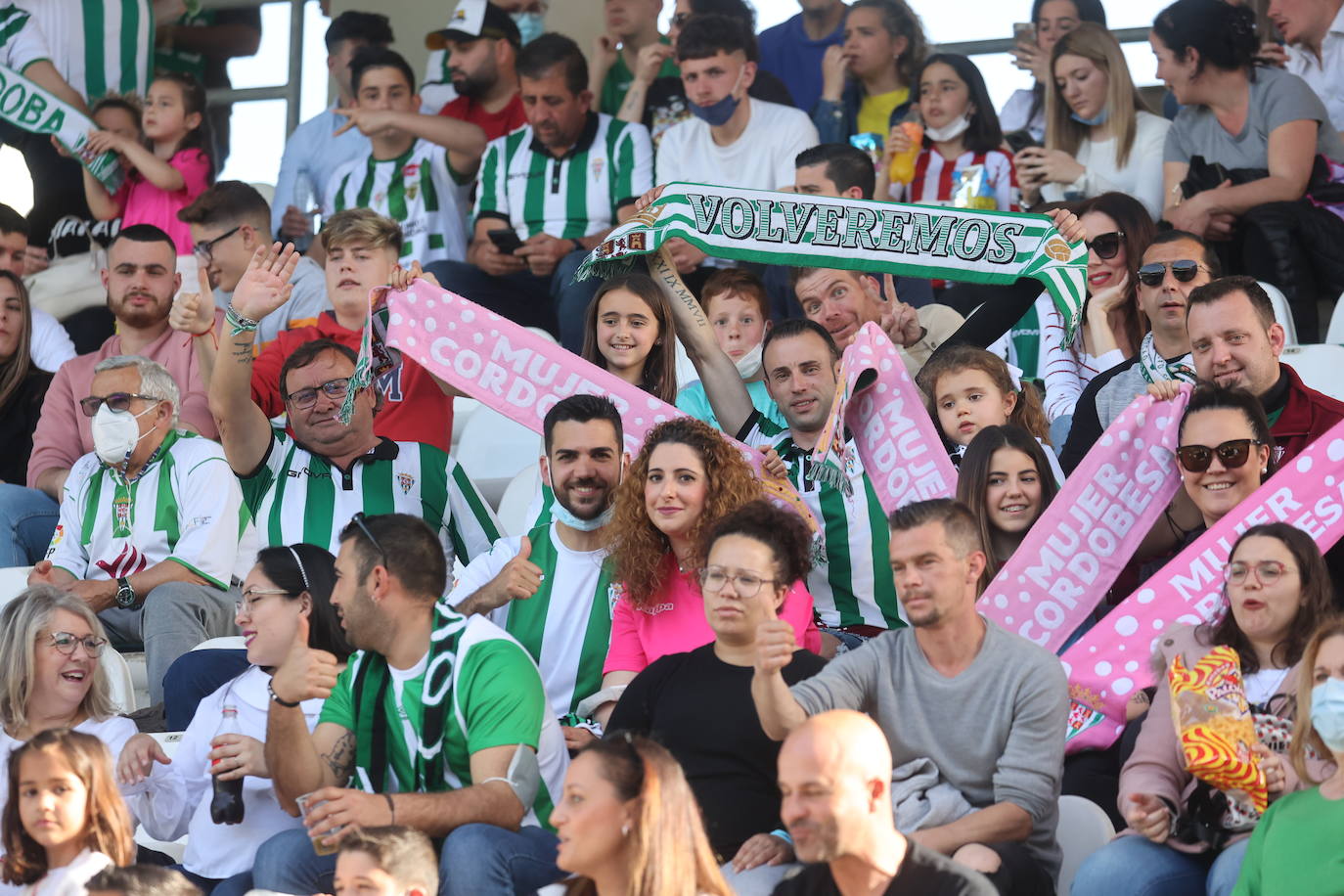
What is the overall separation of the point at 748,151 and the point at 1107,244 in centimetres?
211

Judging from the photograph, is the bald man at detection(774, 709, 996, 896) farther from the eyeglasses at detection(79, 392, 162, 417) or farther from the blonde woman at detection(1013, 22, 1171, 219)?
the blonde woman at detection(1013, 22, 1171, 219)

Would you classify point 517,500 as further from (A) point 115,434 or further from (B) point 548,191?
(B) point 548,191

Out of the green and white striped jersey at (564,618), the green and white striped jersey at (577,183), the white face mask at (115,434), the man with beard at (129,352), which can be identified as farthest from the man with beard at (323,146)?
the green and white striped jersey at (564,618)

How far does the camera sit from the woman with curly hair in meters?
4.98

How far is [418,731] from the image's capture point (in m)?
4.36

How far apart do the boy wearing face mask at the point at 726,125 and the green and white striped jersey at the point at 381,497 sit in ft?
6.14

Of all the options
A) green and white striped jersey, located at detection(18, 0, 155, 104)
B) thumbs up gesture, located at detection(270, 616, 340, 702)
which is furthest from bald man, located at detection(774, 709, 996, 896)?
green and white striped jersey, located at detection(18, 0, 155, 104)

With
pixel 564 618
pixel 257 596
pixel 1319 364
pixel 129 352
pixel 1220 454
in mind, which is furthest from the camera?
pixel 129 352

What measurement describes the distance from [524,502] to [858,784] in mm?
3359

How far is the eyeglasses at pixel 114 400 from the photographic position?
20.2 ft

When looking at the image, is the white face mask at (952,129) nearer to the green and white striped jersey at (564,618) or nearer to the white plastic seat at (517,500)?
the white plastic seat at (517,500)

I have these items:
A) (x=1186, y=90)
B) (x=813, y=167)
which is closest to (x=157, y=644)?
(x=813, y=167)

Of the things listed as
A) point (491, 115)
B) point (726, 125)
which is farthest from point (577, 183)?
point (491, 115)

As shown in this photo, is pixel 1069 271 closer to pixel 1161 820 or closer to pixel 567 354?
pixel 567 354
